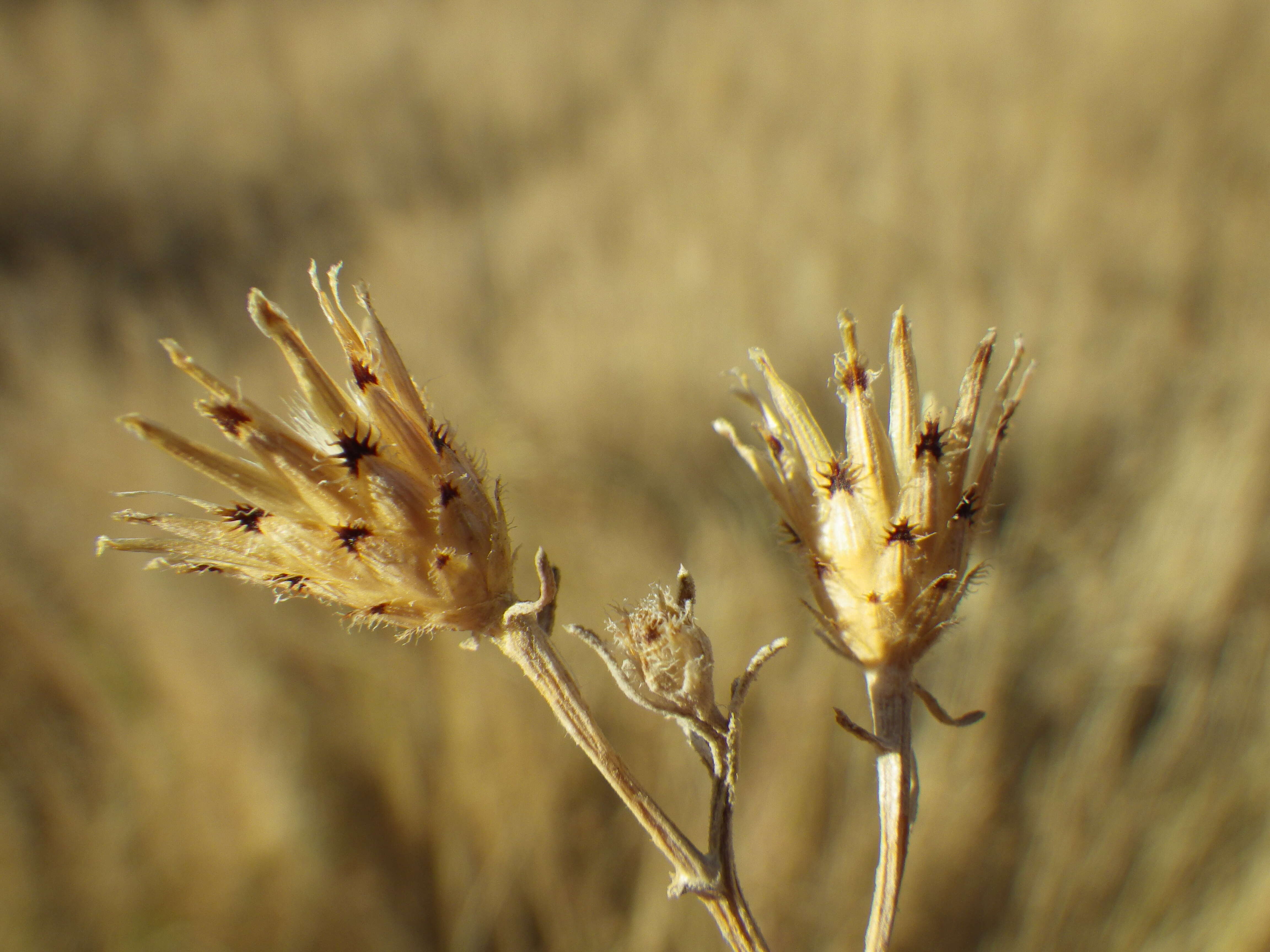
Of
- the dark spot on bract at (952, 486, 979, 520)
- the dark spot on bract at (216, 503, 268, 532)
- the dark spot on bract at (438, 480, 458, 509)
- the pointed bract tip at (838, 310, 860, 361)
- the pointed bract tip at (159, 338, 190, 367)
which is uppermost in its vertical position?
the pointed bract tip at (159, 338, 190, 367)

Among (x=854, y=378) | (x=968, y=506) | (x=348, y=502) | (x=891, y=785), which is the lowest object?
(x=891, y=785)

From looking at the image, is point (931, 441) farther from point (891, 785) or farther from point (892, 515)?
point (891, 785)

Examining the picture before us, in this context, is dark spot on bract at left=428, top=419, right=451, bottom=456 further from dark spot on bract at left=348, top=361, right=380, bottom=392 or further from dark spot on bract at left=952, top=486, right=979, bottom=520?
dark spot on bract at left=952, top=486, right=979, bottom=520

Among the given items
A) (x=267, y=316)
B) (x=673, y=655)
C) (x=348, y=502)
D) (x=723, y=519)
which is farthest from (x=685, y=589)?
(x=723, y=519)

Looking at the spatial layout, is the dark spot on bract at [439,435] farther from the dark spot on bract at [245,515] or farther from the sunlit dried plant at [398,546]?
the dark spot on bract at [245,515]

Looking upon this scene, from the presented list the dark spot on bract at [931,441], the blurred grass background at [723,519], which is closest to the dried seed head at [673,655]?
the dark spot on bract at [931,441]

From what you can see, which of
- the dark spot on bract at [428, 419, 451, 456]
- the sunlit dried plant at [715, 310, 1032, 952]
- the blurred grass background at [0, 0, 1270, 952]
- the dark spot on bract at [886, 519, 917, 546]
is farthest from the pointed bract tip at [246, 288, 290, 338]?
the blurred grass background at [0, 0, 1270, 952]

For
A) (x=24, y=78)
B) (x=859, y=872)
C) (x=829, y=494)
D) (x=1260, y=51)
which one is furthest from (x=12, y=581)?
(x=24, y=78)
